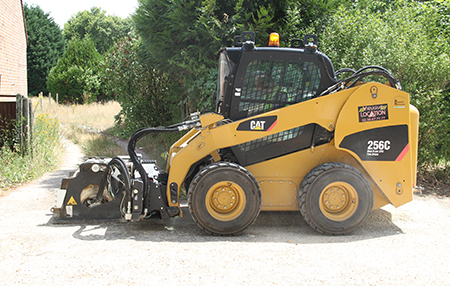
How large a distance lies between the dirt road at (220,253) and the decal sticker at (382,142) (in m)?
0.98

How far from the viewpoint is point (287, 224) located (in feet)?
17.1

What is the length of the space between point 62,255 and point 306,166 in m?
2.94

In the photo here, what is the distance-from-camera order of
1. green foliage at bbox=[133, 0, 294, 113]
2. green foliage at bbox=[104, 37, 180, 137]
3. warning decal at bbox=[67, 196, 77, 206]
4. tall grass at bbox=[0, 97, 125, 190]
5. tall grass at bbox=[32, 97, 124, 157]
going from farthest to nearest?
green foliage at bbox=[104, 37, 180, 137] → tall grass at bbox=[32, 97, 124, 157] → green foliage at bbox=[133, 0, 294, 113] → tall grass at bbox=[0, 97, 125, 190] → warning decal at bbox=[67, 196, 77, 206]

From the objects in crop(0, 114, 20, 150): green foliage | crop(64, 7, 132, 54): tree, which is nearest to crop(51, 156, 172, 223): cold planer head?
crop(0, 114, 20, 150): green foliage

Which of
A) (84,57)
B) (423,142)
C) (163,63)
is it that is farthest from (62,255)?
(84,57)

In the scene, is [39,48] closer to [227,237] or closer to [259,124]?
[259,124]

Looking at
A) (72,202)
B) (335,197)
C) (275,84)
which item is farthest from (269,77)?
(72,202)

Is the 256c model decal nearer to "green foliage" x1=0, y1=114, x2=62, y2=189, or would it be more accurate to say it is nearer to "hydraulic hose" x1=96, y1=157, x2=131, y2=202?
"hydraulic hose" x1=96, y1=157, x2=131, y2=202

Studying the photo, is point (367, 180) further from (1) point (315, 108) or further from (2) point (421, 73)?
(2) point (421, 73)

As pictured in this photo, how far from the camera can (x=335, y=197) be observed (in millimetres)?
4629

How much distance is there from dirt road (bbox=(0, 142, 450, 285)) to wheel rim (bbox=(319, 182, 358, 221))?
0.27 meters

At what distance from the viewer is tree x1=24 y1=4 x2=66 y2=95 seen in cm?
3372

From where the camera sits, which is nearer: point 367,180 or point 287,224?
point 367,180

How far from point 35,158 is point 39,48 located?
96.9ft
